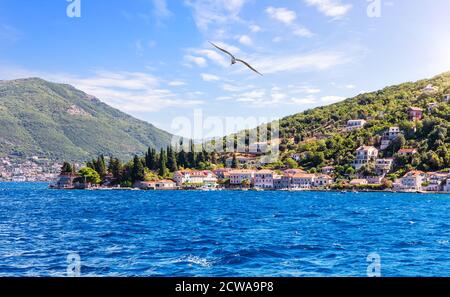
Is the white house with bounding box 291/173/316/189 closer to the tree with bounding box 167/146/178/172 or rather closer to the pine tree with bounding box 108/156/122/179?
the tree with bounding box 167/146/178/172

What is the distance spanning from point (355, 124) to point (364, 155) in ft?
99.6

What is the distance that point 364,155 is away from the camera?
110938mm

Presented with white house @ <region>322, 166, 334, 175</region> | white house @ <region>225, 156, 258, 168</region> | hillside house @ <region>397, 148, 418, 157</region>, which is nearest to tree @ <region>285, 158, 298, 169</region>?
white house @ <region>322, 166, 334, 175</region>

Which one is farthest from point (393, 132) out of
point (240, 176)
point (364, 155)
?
point (240, 176)

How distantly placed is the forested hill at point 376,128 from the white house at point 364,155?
200 centimetres

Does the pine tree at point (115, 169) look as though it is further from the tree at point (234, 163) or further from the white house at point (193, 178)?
the tree at point (234, 163)

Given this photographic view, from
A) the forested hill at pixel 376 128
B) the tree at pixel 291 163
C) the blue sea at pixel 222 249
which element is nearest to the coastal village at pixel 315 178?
the tree at pixel 291 163

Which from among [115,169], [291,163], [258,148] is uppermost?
[258,148]

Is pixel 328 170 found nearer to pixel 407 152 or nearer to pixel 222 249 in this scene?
pixel 407 152

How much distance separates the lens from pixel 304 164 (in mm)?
120000

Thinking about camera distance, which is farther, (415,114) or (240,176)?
(415,114)

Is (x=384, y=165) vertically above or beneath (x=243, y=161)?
beneath

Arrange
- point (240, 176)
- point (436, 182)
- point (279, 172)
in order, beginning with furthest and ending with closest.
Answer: point (279, 172)
point (240, 176)
point (436, 182)
